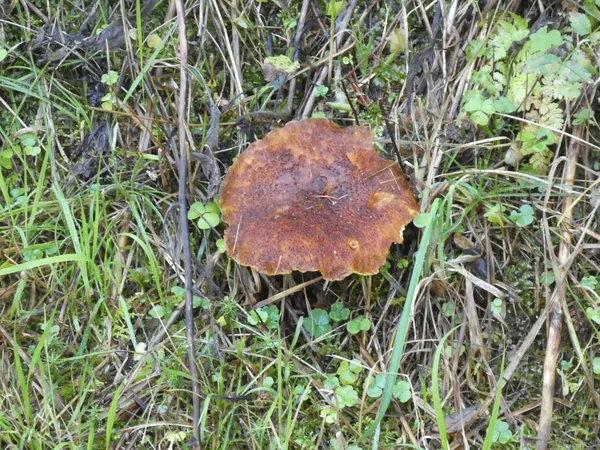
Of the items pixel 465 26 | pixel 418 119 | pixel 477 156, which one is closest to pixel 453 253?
pixel 477 156

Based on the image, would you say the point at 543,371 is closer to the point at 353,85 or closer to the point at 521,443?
the point at 521,443

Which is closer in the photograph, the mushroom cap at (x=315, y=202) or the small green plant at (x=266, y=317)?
the mushroom cap at (x=315, y=202)

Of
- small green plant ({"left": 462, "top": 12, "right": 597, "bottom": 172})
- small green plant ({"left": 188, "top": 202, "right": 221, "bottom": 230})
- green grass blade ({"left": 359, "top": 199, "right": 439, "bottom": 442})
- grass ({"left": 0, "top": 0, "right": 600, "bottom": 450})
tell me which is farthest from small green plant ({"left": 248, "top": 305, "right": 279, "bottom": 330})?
small green plant ({"left": 462, "top": 12, "right": 597, "bottom": 172})

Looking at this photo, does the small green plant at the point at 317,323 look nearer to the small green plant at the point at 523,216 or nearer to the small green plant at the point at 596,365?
the small green plant at the point at 523,216

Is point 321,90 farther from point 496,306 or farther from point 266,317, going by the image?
point 496,306

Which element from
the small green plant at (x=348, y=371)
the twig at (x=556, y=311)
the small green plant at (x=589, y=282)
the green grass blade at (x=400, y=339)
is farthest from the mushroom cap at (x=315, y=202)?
the small green plant at (x=589, y=282)

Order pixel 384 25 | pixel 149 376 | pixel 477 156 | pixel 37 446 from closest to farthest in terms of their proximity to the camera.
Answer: pixel 37 446, pixel 149 376, pixel 477 156, pixel 384 25

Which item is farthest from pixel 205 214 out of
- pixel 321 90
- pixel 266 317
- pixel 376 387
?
pixel 376 387
